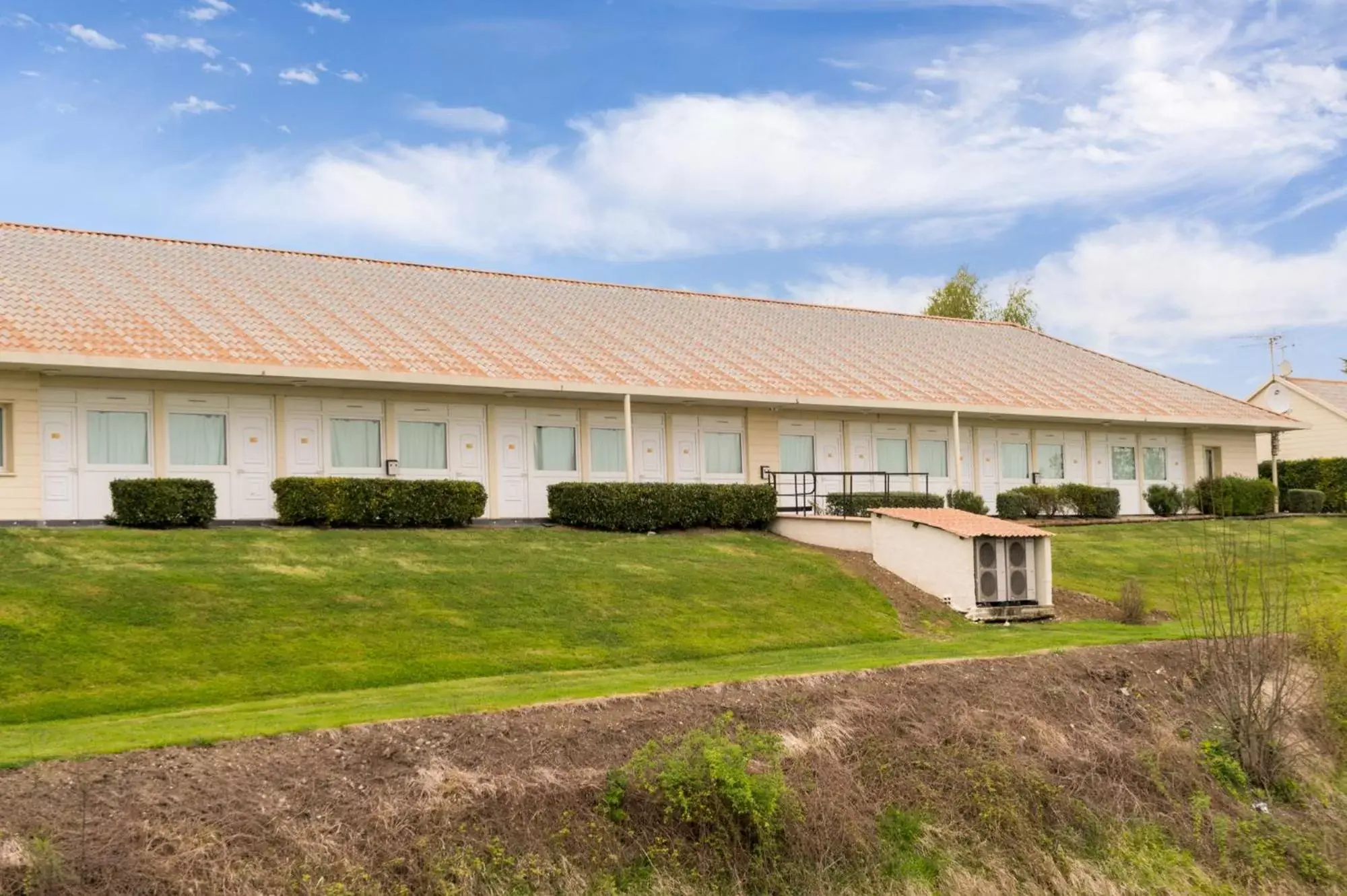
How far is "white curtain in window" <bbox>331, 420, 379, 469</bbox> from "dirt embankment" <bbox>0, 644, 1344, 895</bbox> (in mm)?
13043

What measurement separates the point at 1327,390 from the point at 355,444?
1529 inches

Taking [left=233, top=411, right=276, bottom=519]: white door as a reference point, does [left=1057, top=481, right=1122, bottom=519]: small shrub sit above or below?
below

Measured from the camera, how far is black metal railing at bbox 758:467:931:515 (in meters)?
28.2

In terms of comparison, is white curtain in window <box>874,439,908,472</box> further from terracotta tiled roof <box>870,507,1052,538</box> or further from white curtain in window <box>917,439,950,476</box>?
terracotta tiled roof <box>870,507,1052,538</box>

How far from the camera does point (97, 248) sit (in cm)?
2767

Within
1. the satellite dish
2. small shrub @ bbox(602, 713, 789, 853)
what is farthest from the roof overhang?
the satellite dish

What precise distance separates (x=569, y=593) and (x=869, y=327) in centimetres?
2134

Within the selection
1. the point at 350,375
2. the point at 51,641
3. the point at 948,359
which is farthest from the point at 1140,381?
the point at 51,641

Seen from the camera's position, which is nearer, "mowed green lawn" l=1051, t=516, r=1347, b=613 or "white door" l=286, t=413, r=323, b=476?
"mowed green lawn" l=1051, t=516, r=1347, b=613

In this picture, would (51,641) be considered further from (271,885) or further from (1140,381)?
(1140,381)

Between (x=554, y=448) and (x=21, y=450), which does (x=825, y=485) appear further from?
(x=21, y=450)

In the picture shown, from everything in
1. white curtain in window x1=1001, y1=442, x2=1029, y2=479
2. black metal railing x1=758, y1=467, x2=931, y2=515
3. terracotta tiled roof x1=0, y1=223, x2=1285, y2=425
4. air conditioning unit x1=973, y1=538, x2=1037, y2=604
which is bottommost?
air conditioning unit x1=973, y1=538, x2=1037, y2=604

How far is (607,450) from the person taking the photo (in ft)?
89.7

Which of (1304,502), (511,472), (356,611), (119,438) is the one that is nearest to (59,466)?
(119,438)
